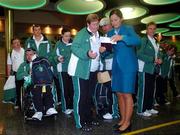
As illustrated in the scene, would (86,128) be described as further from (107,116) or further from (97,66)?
(97,66)

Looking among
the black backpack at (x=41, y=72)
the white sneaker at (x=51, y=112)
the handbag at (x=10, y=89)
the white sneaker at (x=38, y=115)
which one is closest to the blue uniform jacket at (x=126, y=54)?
the black backpack at (x=41, y=72)

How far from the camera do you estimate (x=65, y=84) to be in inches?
226

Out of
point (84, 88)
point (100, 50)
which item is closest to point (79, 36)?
point (100, 50)

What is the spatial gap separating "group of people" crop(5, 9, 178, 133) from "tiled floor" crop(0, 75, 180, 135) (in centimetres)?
15

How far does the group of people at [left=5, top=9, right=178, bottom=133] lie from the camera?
4.42 m

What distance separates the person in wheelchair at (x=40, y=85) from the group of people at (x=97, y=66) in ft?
0.05

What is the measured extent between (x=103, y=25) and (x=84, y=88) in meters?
1.27

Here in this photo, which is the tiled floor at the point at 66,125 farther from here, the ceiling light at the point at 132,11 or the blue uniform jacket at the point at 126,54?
the ceiling light at the point at 132,11

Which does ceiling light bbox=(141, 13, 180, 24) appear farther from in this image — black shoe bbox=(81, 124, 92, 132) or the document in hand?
black shoe bbox=(81, 124, 92, 132)

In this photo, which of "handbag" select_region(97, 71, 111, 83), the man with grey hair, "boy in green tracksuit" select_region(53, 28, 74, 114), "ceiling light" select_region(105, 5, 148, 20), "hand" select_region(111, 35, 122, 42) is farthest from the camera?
"ceiling light" select_region(105, 5, 148, 20)

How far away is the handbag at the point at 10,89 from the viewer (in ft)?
22.2

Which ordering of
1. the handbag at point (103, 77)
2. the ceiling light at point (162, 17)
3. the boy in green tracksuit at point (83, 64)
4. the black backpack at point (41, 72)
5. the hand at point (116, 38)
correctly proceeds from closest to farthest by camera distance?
the hand at point (116, 38) → the boy in green tracksuit at point (83, 64) → the handbag at point (103, 77) → the black backpack at point (41, 72) → the ceiling light at point (162, 17)

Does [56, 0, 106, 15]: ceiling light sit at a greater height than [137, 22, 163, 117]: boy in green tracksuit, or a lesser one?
greater

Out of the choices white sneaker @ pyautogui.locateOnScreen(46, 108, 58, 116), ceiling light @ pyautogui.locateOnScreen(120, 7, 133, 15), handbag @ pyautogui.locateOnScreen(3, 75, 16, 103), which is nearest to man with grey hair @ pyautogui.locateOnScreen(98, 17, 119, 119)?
white sneaker @ pyautogui.locateOnScreen(46, 108, 58, 116)
